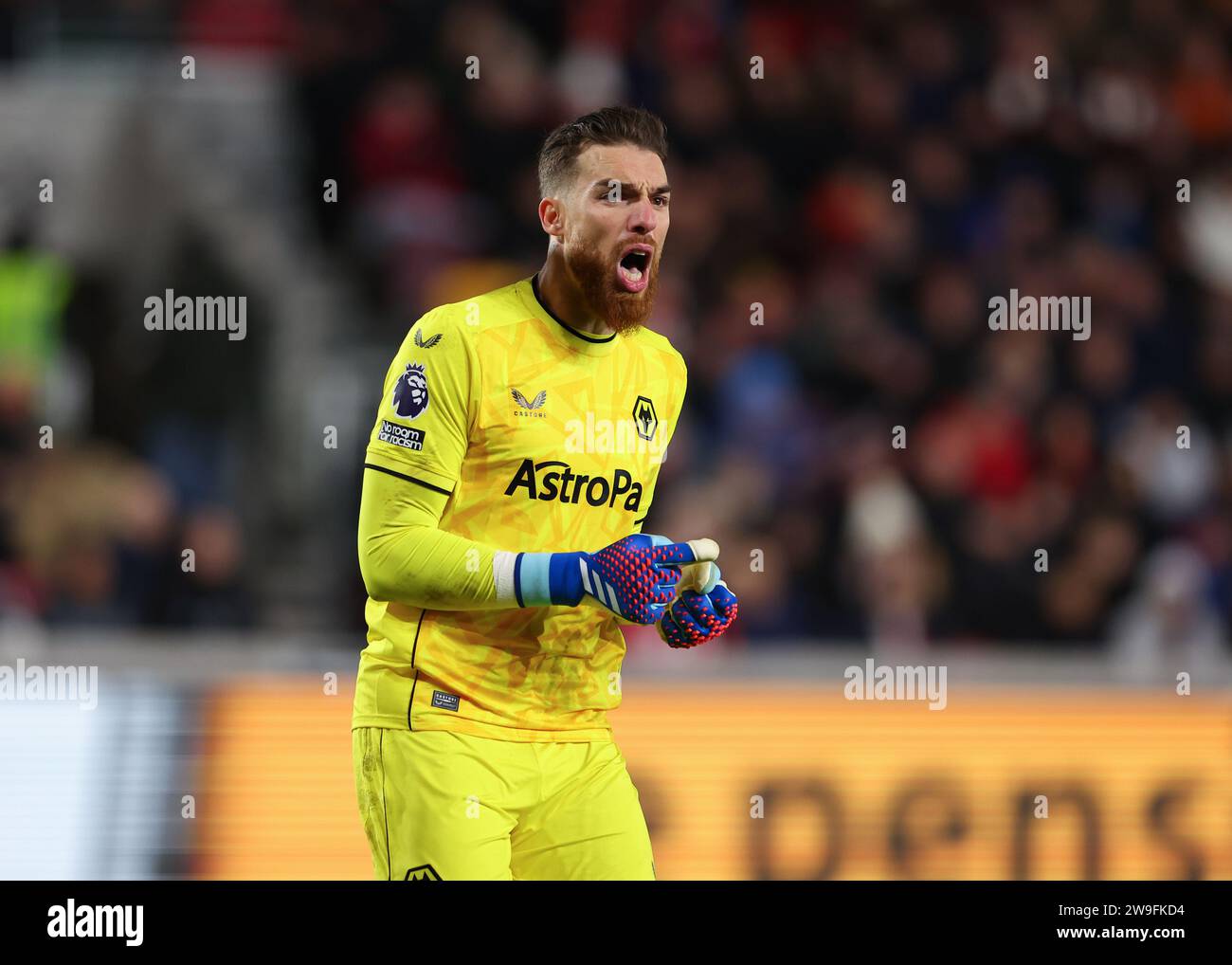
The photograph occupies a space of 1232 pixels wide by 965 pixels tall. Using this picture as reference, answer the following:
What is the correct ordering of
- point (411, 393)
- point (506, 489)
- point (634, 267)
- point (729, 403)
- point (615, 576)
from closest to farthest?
1. point (615, 576)
2. point (411, 393)
3. point (506, 489)
4. point (634, 267)
5. point (729, 403)

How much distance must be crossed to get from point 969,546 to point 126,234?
5250 mm

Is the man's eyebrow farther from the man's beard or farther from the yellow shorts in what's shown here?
the yellow shorts

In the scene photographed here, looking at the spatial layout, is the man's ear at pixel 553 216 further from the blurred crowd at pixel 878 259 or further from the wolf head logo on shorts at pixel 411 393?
the blurred crowd at pixel 878 259

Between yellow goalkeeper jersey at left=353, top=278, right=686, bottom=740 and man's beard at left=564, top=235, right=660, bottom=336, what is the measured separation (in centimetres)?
11

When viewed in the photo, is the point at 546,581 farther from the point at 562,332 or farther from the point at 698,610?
the point at 562,332

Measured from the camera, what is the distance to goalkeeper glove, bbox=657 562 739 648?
4.32 meters

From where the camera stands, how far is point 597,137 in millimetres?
4480

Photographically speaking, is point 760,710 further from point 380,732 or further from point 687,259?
point 687,259

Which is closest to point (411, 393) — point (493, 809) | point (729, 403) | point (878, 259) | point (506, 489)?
point (506, 489)

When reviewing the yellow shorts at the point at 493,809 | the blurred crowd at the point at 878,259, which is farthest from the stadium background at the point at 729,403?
the yellow shorts at the point at 493,809

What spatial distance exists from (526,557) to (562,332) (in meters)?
0.66

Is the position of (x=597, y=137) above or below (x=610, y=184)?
above

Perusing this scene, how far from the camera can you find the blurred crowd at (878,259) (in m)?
9.64
